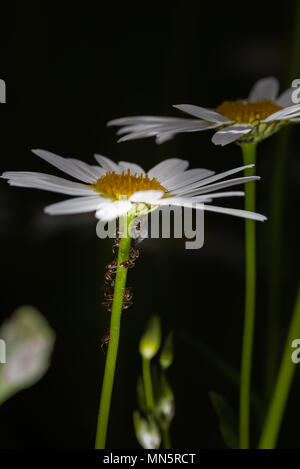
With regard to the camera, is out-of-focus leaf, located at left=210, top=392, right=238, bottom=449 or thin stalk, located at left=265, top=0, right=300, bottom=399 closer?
out-of-focus leaf, located at left=210, top=392, right=238, bottom=449

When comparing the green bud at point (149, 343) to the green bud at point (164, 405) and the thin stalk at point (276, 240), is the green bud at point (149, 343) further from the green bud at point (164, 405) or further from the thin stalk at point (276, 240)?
the thin stalk at point (276, 240)

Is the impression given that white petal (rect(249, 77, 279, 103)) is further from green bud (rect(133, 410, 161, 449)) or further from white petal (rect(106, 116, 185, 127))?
green bud (rect(133, 410, 161, 449))

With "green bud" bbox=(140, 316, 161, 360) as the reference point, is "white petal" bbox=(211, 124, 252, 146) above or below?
above

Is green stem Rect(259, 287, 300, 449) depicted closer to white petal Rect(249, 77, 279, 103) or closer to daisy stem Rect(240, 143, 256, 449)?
daisy stem Rect(240, 143, 256, 449)

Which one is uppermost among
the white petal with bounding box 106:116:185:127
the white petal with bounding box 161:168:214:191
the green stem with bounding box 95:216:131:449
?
the white petal with bounding box 106:116:185:127

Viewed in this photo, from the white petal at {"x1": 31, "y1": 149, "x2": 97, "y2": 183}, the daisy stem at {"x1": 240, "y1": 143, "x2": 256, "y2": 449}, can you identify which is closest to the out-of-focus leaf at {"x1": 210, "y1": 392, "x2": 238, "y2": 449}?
the daisy stem at {"x1": 240, "y1": 143, "x2": 256, "y2": 449}

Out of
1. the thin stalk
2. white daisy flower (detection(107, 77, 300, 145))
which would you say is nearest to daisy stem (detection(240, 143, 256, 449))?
white daisy flower (detection(107, 77, 300, 145))
